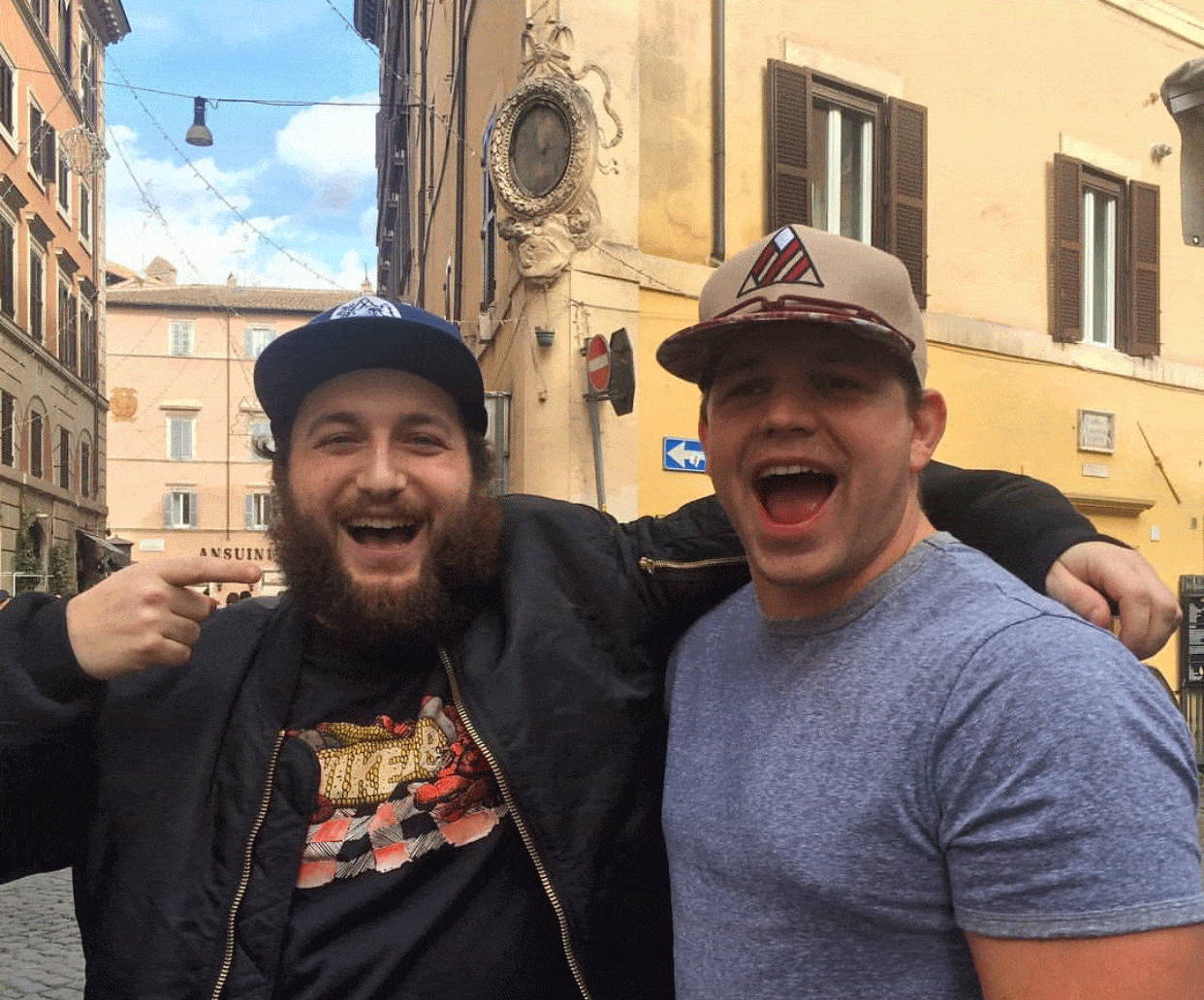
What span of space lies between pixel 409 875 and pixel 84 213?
32929 millimetres

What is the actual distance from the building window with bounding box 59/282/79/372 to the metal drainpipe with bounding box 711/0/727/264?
22639 mm

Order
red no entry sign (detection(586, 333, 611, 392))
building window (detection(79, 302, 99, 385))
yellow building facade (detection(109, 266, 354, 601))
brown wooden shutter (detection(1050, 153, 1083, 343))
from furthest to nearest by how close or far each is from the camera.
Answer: yellow building facade (detection(109, 266, 354, 601))
building window (detection(79, 302, 99, 385))
brown wooden shutter (detection(1050, 153, 1083, 343))
red no entry sign (detection(586, 333, 611, 392))

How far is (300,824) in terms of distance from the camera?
1.70m

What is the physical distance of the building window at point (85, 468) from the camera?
29.1 m

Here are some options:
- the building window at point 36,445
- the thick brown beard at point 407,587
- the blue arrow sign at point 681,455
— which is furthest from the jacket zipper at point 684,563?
the building window at point 36,445

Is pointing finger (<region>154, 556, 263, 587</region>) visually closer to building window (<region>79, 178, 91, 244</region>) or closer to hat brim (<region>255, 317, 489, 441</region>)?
hat brim (<region>255, 317, 489, 441</region>)

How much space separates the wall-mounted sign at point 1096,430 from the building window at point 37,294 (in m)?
21.7

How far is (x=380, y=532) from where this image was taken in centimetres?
200

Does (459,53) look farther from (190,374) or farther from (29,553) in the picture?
(190,374)

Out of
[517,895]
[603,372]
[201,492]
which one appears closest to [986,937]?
[517,895]

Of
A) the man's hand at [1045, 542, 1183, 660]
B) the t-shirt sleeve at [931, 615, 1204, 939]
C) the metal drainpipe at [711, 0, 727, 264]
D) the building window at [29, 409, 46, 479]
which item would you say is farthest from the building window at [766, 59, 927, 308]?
the building window at [29, 409, 46, 479]

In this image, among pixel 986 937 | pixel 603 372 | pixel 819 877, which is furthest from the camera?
pixel 603 372

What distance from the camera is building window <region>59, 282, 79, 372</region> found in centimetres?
2745

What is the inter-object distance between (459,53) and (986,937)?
13309mm
